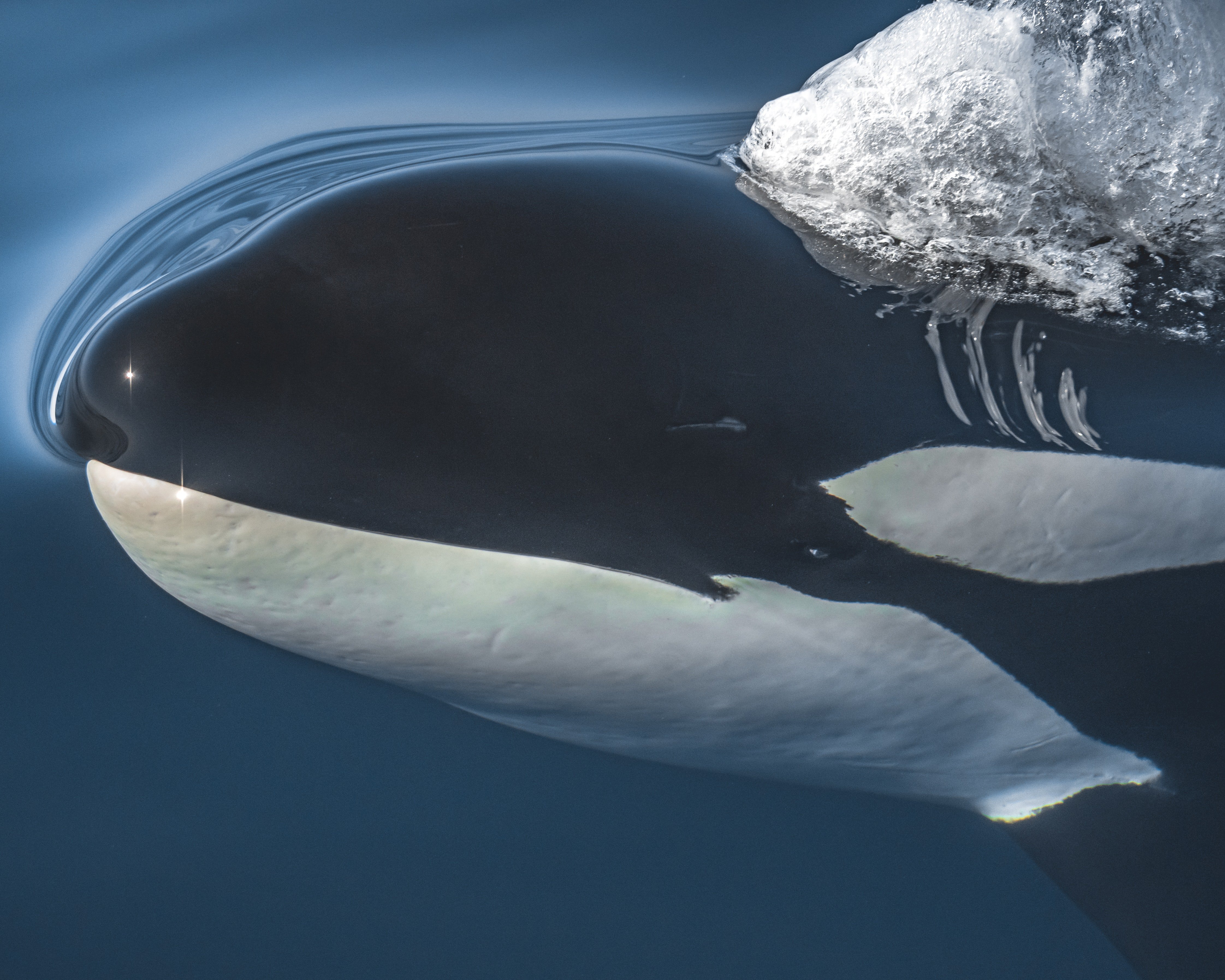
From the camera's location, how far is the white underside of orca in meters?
2.16

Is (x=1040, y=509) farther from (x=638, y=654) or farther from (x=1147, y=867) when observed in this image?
(x=1147, y=867)

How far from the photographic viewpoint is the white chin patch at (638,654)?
205cm

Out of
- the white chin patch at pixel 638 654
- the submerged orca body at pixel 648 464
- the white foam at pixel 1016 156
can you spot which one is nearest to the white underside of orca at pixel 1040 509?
the submerged orca body at pixel 648 464

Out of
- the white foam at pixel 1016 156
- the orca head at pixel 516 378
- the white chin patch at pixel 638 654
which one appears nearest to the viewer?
the orca head at pixel 516 378

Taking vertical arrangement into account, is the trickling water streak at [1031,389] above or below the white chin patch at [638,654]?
above

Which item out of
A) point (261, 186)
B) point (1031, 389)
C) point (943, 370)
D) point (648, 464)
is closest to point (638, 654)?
point (648, 464)

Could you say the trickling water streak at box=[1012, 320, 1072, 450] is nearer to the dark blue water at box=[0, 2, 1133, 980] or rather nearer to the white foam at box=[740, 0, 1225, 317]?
the white foam at box=[740, 0, 1225, 317]

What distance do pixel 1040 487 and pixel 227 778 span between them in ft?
5.54

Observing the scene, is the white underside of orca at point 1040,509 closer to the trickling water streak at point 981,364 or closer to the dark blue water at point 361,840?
the trickling water streak at point 981,364

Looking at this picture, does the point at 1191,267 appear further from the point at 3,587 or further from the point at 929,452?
the point at 3,587

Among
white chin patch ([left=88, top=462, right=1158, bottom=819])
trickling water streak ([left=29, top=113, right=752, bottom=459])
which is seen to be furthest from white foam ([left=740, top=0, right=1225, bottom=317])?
white chin patch ([left=88, top=462, right=1158, bottom=819])

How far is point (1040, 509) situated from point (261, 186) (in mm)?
2141

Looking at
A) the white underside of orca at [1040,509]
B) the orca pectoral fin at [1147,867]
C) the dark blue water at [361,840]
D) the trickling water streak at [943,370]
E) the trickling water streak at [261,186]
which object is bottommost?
the orca pectoral fin at [1147,867]

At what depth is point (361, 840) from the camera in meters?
2.28
